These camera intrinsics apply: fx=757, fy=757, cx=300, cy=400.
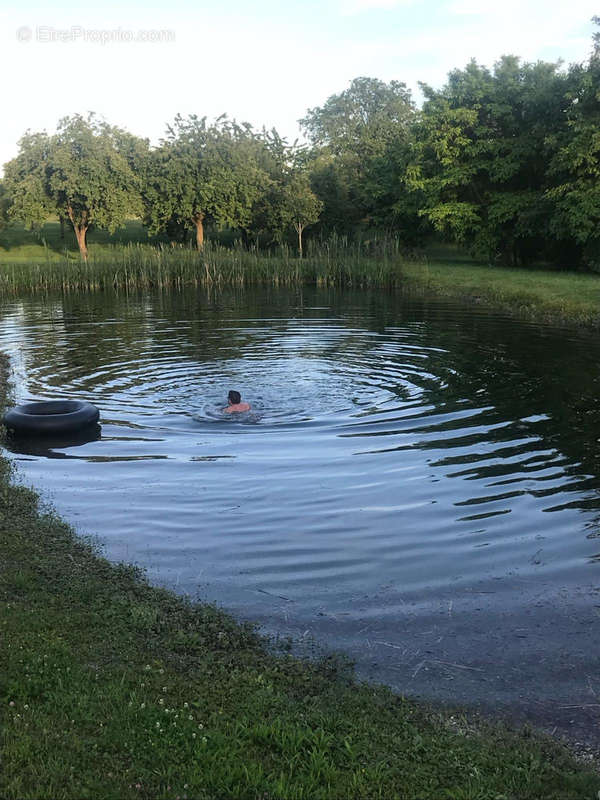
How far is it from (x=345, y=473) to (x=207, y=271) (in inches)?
1243

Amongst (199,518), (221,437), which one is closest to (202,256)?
(221,437)

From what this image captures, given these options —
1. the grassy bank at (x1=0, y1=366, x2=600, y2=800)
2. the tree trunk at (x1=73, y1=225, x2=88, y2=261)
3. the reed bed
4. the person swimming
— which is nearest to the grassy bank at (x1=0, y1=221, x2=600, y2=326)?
the reed bed

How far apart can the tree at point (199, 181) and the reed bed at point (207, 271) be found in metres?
15.7

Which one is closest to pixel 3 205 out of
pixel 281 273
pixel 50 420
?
pixel 281 273

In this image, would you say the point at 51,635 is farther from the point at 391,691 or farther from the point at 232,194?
the point at 232,194

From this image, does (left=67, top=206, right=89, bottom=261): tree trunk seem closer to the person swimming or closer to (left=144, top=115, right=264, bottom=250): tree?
(left=144, top=115, right=264, bottom=250): tree

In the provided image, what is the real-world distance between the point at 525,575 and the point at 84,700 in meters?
4.48

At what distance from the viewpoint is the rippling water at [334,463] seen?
768 cm

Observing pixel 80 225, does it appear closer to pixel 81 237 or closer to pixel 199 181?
pixel 81 237

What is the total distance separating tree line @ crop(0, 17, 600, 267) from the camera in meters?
37.3

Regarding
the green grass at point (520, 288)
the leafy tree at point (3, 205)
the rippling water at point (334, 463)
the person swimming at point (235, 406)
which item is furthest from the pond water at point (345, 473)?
the leafy tree at point (3, 205)

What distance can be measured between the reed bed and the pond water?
56.2 ft

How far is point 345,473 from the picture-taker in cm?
1064

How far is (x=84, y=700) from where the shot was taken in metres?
4.69
